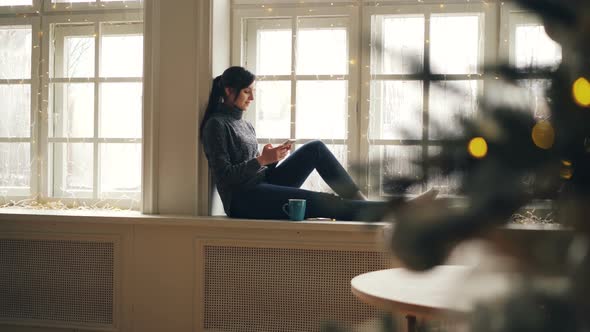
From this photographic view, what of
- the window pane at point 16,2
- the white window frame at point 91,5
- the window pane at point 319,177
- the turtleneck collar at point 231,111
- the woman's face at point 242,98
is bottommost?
the window pane at point 319,177

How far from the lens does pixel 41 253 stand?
357 cm

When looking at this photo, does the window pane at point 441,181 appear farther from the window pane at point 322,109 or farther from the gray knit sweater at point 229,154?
the window pane at point 322,109

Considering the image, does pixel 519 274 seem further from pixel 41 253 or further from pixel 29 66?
pixel 29 66

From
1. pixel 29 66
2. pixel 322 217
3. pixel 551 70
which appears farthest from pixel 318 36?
pixel 551 70

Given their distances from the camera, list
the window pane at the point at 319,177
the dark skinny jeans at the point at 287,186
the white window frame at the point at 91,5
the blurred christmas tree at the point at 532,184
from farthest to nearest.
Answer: the white window frame at the point at 91,5, the window pane at the point at 319,177, the dark skinny jeans at the point at 287,186, the blurred christmas tree at the point at 532,184

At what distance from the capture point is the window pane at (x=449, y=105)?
37 centimetres

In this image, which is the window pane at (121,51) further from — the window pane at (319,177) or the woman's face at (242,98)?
the window pane at (319,177)

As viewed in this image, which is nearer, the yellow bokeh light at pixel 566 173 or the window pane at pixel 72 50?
the yellow bokeh light at pixel 566 173

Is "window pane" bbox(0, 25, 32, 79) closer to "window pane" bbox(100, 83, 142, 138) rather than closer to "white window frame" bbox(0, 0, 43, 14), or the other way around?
"white window frame" bbox(0, 0, 43, 14)

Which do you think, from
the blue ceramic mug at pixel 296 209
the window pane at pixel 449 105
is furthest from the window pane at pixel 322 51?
the window pane at pixel 449 105

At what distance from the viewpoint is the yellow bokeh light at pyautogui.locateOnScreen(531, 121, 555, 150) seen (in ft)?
1.16

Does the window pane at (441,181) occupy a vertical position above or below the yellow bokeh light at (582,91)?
below

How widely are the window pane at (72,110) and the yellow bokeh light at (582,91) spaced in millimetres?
3767

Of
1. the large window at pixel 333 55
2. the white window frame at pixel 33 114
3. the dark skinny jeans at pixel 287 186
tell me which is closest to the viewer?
the dark skinny jeans at pixel 287 186
